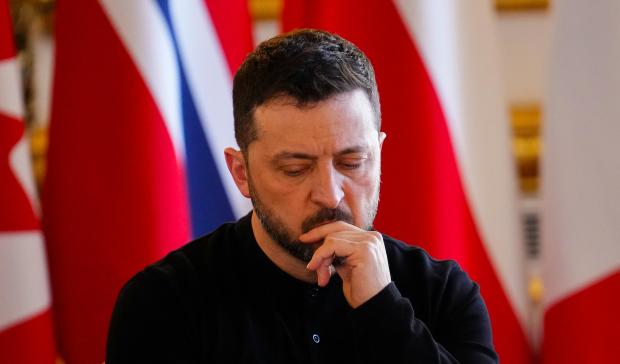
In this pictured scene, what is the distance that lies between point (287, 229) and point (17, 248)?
2.89ft

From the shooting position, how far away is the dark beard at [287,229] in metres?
1.21

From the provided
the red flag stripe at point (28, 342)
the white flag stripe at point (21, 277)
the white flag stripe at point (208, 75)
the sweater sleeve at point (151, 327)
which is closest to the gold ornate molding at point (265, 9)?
the white flag stripe at point (208, 75)

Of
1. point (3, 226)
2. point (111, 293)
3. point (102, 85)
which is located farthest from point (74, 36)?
point (111, 293)

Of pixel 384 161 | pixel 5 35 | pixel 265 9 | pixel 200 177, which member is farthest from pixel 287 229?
pixel 265 9

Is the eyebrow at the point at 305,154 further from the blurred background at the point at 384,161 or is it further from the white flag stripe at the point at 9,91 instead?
the white flag stripe at the point at 9,91

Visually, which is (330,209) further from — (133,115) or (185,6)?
(185,6)

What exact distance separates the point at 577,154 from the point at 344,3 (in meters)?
0.62

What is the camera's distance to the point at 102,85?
1980 mm

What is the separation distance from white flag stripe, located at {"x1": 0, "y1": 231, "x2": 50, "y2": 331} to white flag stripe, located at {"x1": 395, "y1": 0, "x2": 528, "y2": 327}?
3.17 feet

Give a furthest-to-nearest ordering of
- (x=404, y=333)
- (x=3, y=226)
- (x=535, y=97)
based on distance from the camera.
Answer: (x=535, y=97), (x=3, y=226), (x=404, y=333)

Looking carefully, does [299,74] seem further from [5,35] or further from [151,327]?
[5,35]

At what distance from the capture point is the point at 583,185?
1.91 metres

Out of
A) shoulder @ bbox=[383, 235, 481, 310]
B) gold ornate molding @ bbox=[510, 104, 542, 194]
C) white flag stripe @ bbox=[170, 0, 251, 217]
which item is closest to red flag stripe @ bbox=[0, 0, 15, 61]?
white flag stripe @ bbox=[170, 0, 251, 217]

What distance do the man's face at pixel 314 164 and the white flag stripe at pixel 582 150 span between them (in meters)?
0.83
